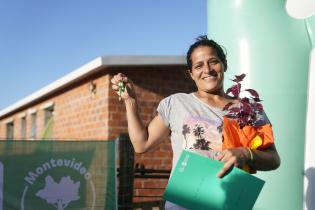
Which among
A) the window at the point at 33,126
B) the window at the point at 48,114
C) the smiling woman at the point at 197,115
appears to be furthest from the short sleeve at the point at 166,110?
the window at the point at 33,126

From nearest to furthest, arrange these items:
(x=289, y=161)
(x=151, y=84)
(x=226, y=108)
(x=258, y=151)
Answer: (x=258, y=151), (x=226, y=108), (x=289, y=161), (x=151, y=84)

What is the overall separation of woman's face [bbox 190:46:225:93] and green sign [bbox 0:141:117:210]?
2.99m

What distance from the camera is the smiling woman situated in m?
2.03

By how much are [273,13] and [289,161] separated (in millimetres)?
991

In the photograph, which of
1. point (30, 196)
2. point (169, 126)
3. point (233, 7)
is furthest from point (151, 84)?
point (169, 126)

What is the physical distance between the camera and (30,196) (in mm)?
4793

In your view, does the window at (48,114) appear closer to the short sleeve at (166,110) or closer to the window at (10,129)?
the window at (10,129)

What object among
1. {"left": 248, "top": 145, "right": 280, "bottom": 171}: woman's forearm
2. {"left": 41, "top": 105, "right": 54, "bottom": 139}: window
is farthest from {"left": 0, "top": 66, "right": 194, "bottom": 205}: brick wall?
{"left": 248, "top": 145, "right": 280, "bottom": 171}: woman's forearm

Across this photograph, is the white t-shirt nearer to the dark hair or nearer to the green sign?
the dark hair

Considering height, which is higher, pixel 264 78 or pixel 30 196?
pixel 264 78

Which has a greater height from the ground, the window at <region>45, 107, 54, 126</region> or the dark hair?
the window at <region>45, 107, 54, 126</region>

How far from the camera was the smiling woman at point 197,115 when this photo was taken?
2029 mm

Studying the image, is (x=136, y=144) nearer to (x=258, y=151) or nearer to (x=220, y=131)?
(x=220, y=131)

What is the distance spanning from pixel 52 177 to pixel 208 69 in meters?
3.06
